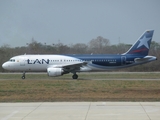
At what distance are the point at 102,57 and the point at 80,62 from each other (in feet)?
9.31

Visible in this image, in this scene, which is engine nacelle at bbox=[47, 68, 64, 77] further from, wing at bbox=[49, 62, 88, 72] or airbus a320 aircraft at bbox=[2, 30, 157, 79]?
wing at bbox=[49, 62, 88, 72]

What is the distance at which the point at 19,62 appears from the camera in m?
41.5

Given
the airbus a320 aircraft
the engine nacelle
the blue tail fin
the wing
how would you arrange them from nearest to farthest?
1. the engine nacelle
2. the wing
3. the airbus a320 aircraft
4. the blue tail fin

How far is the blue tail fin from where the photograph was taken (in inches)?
1709
